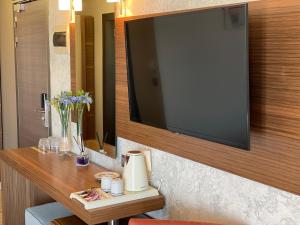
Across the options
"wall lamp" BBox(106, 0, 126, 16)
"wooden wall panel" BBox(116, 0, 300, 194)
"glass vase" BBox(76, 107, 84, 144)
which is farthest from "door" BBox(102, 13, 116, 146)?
"wooden wall panel" BBox(116, 0, 300, 194)

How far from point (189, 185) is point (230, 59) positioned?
771mm

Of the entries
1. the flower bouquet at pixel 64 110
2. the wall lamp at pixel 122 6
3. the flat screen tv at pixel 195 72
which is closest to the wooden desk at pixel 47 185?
the flower bouquet at pixel 64 110

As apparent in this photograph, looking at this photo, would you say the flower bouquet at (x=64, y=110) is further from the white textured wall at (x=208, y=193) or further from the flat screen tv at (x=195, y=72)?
the flat screen tv at (x=195, y=72)

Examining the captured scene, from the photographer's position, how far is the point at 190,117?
1834 millimetres

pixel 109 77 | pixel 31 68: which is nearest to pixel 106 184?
pixel 109 77

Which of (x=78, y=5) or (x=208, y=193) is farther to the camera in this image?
(x=78, y=5)

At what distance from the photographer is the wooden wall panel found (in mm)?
1524

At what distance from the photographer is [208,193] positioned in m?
1.98

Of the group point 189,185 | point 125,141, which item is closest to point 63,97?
point 125,141

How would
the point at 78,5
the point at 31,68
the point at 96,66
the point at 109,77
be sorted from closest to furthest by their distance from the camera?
the point at 109,77, the point at 96,66, the point at 78,5, the point at 31,68

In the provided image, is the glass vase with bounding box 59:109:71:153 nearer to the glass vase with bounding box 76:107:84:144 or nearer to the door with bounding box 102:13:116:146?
the glass vase with bounding box 76:107:84:144

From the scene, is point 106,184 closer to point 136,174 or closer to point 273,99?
point 136,174

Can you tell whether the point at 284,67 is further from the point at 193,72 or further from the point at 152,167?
the point at 152,167

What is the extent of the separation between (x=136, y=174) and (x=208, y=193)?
1.45 ft
